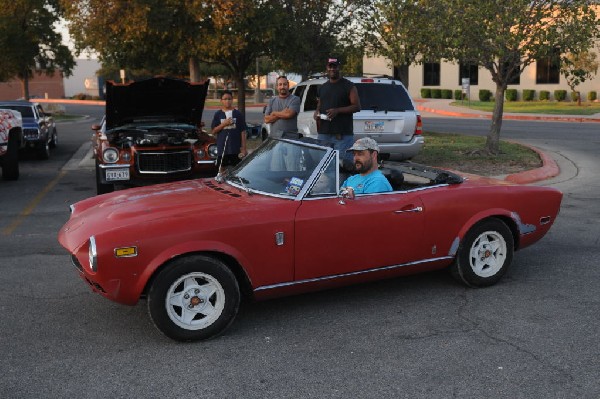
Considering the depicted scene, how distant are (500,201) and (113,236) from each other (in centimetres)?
320

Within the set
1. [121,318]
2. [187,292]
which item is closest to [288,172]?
[187,292]

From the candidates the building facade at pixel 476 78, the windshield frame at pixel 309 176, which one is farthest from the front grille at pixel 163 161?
the building facade at pixel 476 78

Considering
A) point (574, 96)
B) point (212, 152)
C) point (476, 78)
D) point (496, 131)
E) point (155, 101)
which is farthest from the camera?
point (476, 78)

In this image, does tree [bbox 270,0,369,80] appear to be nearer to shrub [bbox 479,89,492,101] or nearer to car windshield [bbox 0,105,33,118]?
car windshield [bbox 0,105,33,118]

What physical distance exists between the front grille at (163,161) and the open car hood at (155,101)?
1.06m

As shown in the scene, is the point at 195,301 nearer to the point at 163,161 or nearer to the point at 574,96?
the point at 163,161

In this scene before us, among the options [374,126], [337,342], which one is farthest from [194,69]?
[337,342]

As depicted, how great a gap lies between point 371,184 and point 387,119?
6.01 meters

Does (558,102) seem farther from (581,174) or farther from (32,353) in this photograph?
(32,353)

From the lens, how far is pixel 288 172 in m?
5.05

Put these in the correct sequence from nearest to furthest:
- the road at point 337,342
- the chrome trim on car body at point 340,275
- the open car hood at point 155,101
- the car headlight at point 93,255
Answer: the road at point 337,342 → the car headlight at point 93,255 → the chrome trim on car body at point 340,275 → the open car hood at point 155,101

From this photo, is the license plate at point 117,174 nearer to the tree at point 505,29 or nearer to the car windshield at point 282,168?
the car windshield at point 282,168

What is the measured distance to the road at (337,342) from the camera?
369 centimetres

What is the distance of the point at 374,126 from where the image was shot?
35.8 feet
